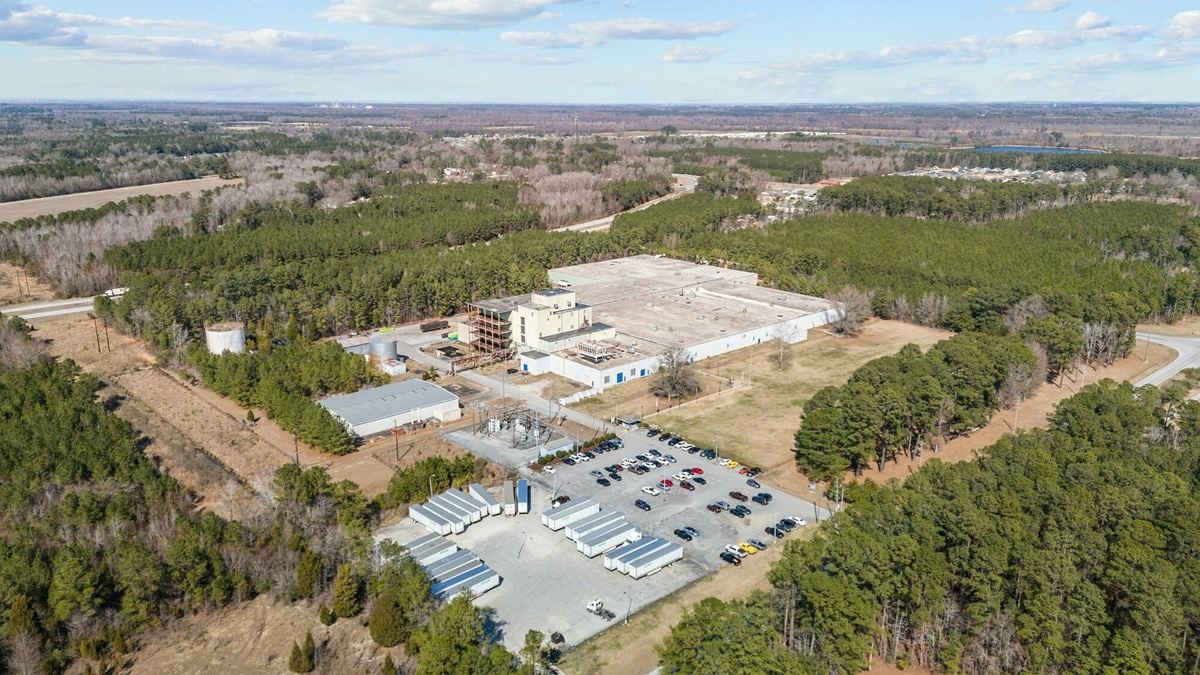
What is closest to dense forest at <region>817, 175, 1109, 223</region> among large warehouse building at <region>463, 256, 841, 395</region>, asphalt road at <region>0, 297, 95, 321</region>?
large warehouse building at <region>463, 256, 841, 395</region>

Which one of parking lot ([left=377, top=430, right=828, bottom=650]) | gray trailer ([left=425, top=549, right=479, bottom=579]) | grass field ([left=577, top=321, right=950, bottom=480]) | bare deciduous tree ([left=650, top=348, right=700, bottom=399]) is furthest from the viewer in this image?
bare deciduous tree ([left=650, top=348, right=700, bottom=399])

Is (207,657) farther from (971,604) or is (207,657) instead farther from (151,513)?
(971,604)

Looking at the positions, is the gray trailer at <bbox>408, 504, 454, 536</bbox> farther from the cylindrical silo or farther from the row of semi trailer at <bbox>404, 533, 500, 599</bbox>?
the cylindrical silo

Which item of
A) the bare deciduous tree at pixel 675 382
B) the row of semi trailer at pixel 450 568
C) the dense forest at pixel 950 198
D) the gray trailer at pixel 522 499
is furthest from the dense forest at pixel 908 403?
the dense forest at pixel 950 198

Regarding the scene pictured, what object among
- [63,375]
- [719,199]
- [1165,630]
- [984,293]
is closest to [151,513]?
[63,375]

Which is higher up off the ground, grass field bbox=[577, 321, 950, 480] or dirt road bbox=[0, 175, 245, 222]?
dirt road bbox=[0, 175, 245, 222]

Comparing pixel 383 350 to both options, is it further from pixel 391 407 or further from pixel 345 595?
pixel 345 595

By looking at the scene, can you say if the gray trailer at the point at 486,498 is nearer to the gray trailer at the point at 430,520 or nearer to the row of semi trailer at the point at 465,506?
the row of semi trailer at the point at 465,506

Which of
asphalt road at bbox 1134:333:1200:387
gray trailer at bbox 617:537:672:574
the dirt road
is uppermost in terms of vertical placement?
the dirt road
